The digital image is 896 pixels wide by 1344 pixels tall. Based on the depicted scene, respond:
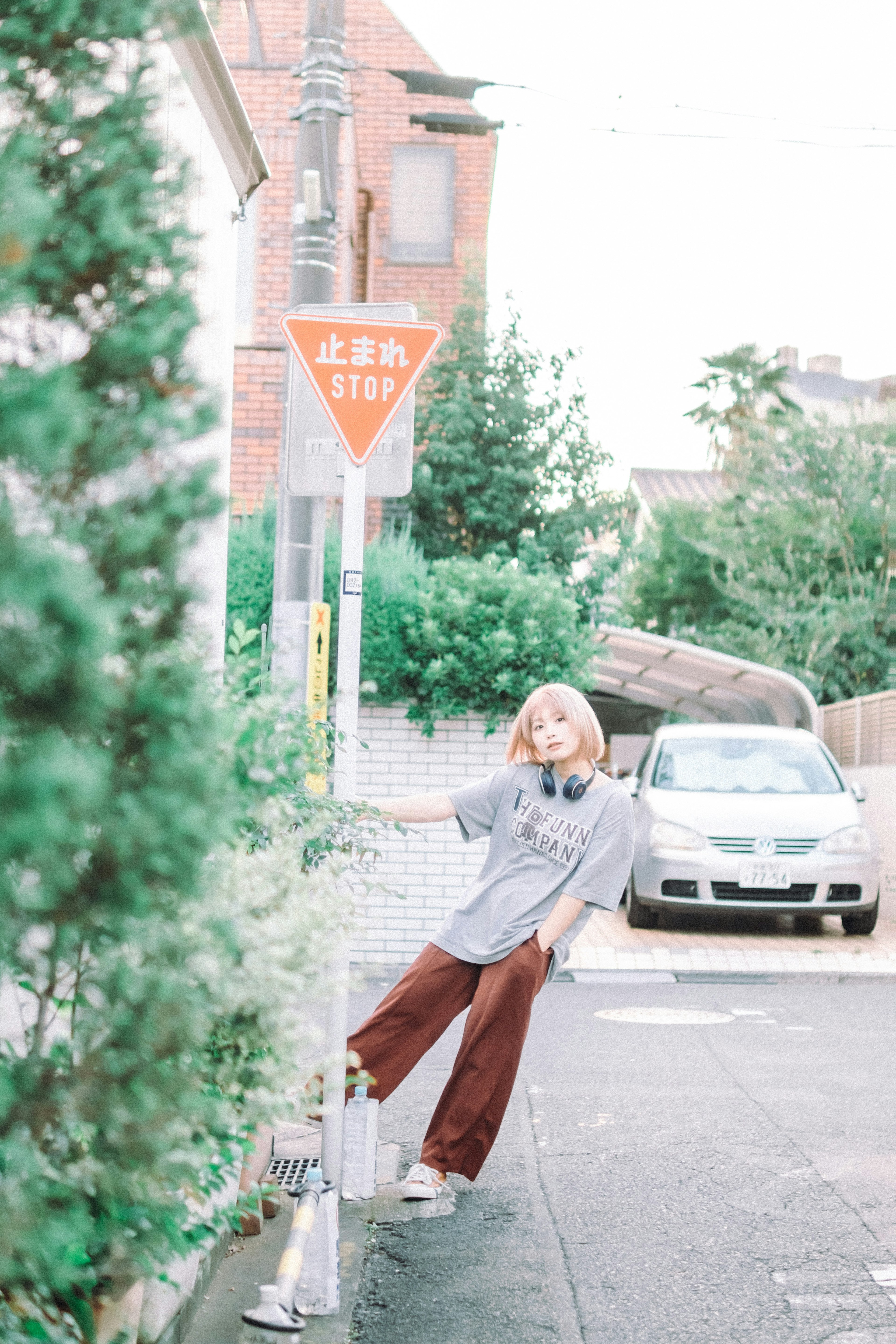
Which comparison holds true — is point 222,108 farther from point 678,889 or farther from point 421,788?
point 678,889

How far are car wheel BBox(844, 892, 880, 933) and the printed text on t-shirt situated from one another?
7220 mm

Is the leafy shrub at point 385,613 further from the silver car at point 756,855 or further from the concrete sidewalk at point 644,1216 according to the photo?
the concrete sidewalk at point 644,1216

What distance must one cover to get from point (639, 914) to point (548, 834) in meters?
7.14

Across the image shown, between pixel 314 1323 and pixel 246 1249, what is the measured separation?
1.67 ft

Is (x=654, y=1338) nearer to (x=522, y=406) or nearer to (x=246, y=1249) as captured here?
(x=246, y=1249)

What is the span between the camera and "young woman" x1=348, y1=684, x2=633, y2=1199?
430 centimetres

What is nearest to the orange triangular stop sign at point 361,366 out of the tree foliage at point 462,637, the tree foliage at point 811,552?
the tree foliage at point 462,637

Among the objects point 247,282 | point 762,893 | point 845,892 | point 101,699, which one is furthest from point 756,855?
point 101,699

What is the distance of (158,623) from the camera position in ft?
6.05

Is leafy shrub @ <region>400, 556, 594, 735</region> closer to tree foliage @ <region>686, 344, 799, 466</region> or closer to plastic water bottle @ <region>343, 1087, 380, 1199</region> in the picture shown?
plastic water bottle @ <region>343, 1087, 380, 1199</region>

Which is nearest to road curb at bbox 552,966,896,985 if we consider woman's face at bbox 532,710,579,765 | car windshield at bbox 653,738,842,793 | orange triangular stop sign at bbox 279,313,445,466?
car windshield at bbox 653,738,842,793

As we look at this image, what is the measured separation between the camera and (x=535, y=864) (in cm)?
454

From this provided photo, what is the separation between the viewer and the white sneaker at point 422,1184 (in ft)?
14.1

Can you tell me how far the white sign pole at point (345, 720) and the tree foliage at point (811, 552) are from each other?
17.7 m
